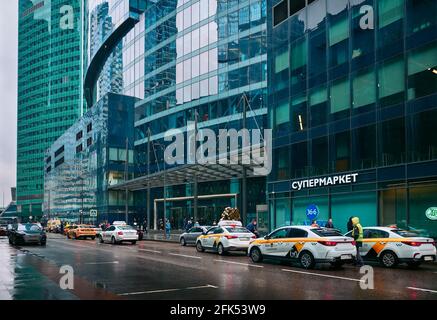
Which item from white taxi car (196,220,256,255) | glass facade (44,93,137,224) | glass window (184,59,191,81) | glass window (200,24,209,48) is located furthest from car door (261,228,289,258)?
glass facade (44,93,137,224)

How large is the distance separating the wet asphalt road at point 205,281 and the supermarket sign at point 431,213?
5.56m

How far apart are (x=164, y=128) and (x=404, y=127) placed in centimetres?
4052

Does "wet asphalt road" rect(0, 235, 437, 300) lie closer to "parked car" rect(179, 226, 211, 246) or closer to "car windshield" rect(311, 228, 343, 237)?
"car windshield" rect(311, 228, 343, 237)

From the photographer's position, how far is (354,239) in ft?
60.4

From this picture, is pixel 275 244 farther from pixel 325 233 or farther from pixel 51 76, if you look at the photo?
pixel 51 76

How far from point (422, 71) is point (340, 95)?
5.89m

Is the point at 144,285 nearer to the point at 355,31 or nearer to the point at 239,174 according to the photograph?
the point at 355,31

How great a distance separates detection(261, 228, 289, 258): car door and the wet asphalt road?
0.48 metres

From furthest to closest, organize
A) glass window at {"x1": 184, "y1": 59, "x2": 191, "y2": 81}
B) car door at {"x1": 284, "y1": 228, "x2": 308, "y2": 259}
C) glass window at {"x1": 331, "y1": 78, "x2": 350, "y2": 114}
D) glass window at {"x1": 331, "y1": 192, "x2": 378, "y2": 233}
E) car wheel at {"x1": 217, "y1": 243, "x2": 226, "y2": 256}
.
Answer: glass window at {"x1": 184, "y1": 59, "x2": 191, "y2": 81}
glass window at {"x1": 331, "y1": 78, "x2": 350, "y2": 114}
glass window at {"x1": 331, "y1": 192, "x2": 378, "y2": 233}
car wheel at {"x1": 217, "y1": 243, "x2": 226, "y2": 256}
car door at {"x1": 284, "y1": 228, "x2": 308, "y2": 259}

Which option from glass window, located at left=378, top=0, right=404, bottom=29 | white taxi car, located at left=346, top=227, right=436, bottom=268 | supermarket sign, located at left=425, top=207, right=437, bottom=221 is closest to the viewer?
white taxi car, located at left=346, top=227, right=436, bottom=268

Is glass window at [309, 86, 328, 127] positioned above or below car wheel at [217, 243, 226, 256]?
above

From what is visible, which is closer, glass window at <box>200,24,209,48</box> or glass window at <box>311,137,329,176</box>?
glass window at <box>311,137,329,176</box>

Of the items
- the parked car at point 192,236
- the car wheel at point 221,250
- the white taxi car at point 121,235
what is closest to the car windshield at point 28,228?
the white taxi car at point 121,235

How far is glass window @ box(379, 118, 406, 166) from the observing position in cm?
2511
